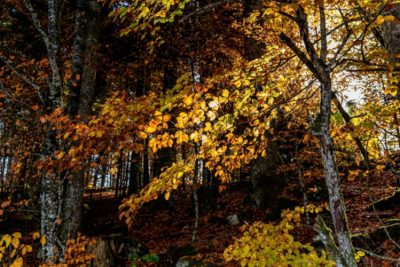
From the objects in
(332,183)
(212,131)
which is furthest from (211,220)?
(332,183)

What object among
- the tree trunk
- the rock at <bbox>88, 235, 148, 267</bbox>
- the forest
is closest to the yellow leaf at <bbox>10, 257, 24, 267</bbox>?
the forest

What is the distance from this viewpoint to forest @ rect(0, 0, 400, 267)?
3674 millimetres

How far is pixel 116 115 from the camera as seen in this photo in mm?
4926

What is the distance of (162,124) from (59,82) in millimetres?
3510

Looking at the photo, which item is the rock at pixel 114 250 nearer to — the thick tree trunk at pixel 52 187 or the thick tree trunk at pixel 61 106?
the thick tree trunk at pixel 61 106

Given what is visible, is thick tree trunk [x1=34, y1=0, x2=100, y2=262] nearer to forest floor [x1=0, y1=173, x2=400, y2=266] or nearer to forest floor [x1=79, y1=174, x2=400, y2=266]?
forest floor [x1=0, y1=173, x2=400, y2=266]

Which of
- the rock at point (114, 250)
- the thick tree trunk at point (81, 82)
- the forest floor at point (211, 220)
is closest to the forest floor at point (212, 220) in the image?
the forest floor at point (211, 220)

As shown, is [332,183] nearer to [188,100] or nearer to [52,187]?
[188,100]

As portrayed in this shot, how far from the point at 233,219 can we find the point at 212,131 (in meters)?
8.54

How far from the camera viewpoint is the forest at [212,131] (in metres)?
→ 3.67

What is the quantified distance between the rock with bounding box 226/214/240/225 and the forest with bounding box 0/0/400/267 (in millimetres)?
40

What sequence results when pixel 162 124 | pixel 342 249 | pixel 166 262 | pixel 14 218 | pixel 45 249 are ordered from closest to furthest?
1. pixel 342 249
2. pixel 162 124
3. pixel 45 249
4. pixel 166 262
5. pixel 14 218

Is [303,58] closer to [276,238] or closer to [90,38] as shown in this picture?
[276,238]

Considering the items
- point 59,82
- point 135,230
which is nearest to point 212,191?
point 135,230
